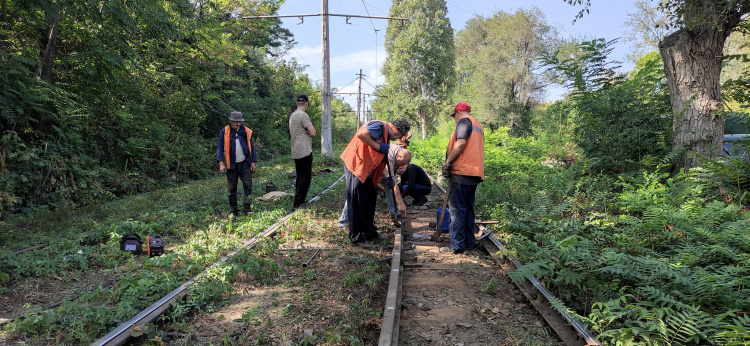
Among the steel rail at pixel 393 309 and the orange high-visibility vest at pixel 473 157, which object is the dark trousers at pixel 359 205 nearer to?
the steel rail at pixel 393 309

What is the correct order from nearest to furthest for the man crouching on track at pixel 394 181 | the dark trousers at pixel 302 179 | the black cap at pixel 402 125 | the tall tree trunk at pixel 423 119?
the black cap at pixel 402 125, the man crouching on track at pixel 394 181, the dark trousers at pixel 302 179, the tall tree trunk at pixel 423 119

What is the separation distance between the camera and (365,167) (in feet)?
18.3

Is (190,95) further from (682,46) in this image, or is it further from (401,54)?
(401,54)

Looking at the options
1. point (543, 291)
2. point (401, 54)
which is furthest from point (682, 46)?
point (401, 54)

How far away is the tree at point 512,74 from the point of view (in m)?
33.5

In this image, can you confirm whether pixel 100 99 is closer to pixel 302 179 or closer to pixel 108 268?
pixel 302 179

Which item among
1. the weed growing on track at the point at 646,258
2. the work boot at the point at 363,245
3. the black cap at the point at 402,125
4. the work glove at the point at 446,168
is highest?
the black cap at the point at 402,125

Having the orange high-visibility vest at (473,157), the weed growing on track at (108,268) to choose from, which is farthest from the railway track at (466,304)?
the weed growing on track at (108,268)

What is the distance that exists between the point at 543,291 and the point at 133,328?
10.8 feet

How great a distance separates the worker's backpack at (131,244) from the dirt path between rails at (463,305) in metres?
3.43

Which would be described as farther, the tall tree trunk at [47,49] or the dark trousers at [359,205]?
the tall tree trunk at [47,49]

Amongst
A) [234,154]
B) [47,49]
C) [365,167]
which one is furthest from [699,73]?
[47,49]

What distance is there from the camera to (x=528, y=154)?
40.9ft

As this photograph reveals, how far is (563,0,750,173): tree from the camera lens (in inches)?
254
